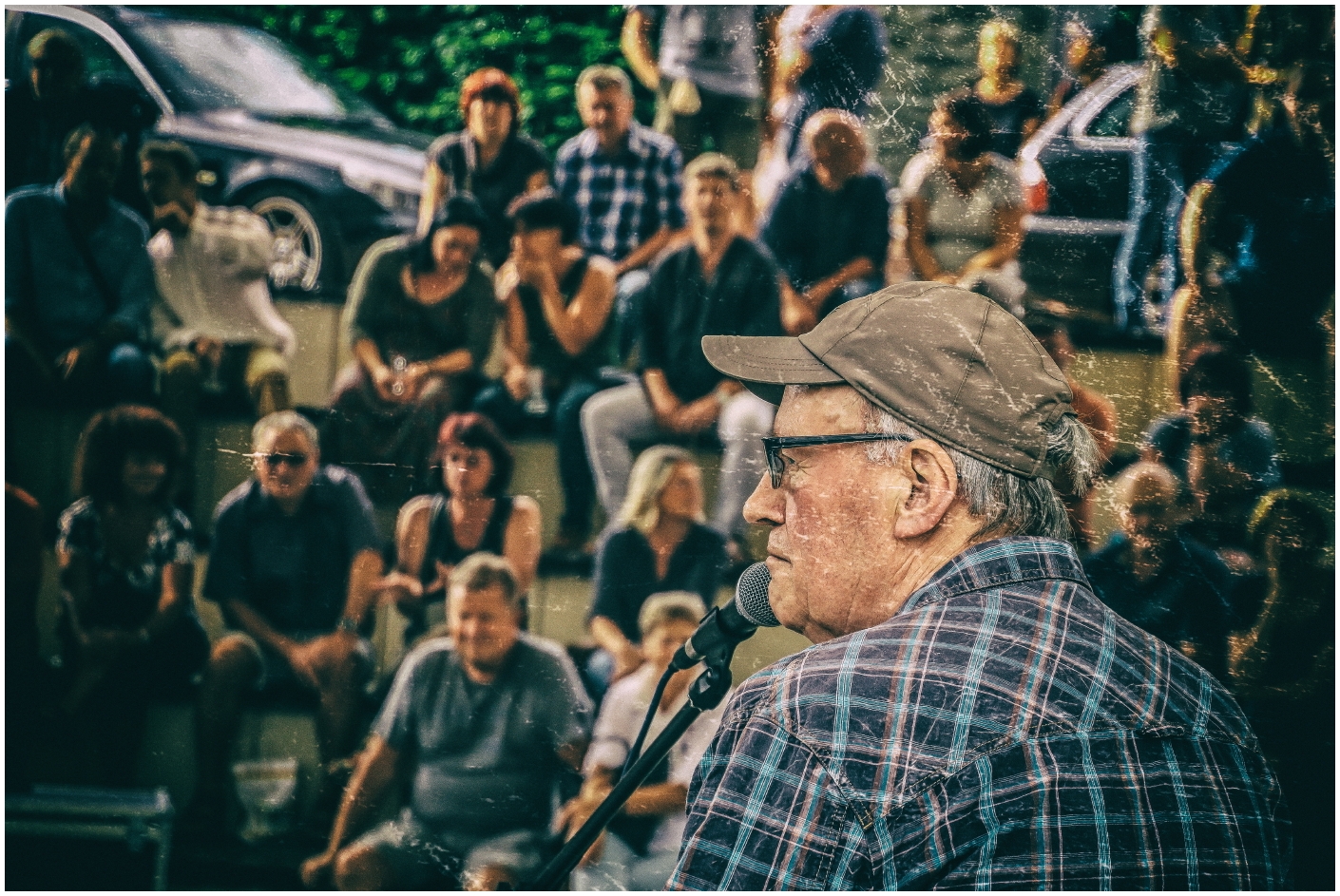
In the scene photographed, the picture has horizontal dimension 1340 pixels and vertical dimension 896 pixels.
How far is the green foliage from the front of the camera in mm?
2676

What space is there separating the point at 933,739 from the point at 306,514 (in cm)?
218

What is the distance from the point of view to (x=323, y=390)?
276 centimetres

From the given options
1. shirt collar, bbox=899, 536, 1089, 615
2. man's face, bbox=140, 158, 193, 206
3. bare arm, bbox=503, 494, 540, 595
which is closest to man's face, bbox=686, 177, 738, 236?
bare arm, bbox=503, 494, 540, 595

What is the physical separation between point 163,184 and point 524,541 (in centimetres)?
129

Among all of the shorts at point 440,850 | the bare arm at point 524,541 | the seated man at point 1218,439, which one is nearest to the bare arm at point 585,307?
the bare arm at point 524,541

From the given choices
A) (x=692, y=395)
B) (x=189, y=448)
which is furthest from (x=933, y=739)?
(x=189, y=448)

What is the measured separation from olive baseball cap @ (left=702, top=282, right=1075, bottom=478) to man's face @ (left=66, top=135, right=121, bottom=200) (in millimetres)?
2360

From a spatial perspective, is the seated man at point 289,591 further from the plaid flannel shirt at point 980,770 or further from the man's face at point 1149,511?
the plaid flannel shirt at point 980,770

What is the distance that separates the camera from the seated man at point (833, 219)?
8.57ft

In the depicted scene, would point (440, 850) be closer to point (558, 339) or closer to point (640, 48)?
point (558, 339)

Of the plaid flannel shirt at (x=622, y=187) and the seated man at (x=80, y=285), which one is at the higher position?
the plaid flannel shirt at (x=622, y=187)

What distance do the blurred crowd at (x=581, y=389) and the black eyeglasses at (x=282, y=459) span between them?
2 centimetres

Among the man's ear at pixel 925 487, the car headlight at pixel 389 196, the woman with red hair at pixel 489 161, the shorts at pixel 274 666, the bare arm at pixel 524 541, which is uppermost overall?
the woman with red hair at pixel 489 161

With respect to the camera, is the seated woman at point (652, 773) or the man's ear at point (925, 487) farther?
the seated woman at point (652, 773)
